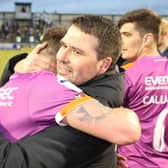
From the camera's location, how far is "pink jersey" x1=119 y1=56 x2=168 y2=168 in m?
3.35

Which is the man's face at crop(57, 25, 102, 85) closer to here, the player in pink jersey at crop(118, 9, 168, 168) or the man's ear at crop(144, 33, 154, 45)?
the player in pink jersey at crop(118, 9, 168, 168)

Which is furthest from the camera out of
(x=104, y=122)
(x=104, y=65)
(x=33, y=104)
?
(x=104, y=65)

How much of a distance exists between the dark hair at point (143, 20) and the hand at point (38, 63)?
4.92ft

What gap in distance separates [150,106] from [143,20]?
77 centimetres

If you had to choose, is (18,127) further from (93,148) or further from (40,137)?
(93,148)

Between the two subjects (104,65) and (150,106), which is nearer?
(104,65)

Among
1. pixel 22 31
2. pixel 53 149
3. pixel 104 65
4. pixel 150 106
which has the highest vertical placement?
pixel 104 65

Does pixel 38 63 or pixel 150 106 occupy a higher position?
pixel 38 63

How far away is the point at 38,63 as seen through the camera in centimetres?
234

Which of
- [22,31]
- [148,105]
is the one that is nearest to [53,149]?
[148,105]

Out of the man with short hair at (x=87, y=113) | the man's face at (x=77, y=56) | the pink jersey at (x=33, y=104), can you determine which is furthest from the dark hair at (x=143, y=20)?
the pink jersey at (x=33, y=104)

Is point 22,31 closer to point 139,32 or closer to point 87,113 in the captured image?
point 139,32

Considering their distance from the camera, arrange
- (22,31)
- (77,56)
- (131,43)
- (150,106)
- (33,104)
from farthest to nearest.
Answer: (22,31)
(131,43)
(150,106)
(77,56)
(33,104)

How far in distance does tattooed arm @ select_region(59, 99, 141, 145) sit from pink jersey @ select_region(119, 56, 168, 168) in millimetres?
1501
